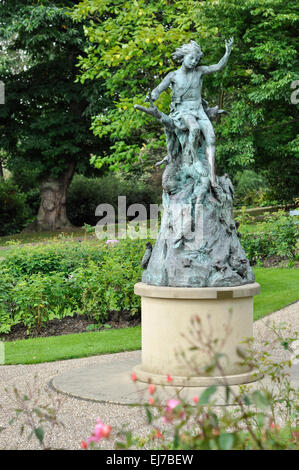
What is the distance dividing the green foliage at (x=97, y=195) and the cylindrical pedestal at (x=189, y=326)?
24932 mm

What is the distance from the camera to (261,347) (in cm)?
827

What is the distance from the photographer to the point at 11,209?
29.1 metres

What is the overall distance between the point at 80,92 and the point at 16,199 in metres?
6.32

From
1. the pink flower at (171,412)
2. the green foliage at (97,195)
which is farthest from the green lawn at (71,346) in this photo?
the green foliage at (97,195)

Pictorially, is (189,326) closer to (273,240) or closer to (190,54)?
(190,54)

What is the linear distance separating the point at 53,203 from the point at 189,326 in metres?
22.2

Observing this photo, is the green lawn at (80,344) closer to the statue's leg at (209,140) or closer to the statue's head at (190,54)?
the statue's leg at (209,140)

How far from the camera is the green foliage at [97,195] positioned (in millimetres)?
31406

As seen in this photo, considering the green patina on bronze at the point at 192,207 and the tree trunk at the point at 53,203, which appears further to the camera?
the tree trunk at the point at 53,203

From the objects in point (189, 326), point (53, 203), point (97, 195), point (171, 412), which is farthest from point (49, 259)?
point (97, 195)

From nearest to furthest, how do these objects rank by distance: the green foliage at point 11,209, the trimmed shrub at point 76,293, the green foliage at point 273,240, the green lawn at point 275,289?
1. the trimmed shrub at point 76,293
2. the green lawn at point 275,289
3. the green foliage at point 273,240
4. the green foliage at point 11,209

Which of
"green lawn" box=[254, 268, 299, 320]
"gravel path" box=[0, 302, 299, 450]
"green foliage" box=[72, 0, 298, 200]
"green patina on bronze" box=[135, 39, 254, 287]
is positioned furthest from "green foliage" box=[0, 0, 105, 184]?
"gravel path" box=[0, 302, 299, 450]

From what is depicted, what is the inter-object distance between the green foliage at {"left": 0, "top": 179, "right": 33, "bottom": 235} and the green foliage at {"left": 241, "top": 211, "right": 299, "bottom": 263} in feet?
48.2

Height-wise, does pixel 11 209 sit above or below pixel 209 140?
below
